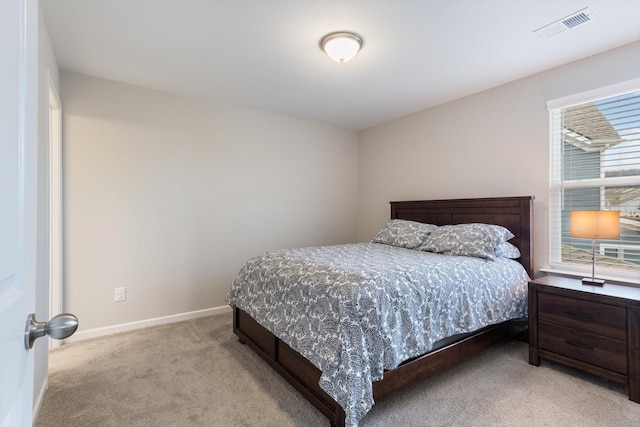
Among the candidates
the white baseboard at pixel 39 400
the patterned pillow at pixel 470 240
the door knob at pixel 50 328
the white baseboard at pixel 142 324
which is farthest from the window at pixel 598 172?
the white baseboard at pixel 39 400

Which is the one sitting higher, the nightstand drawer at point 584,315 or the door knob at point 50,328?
the door knob at point 50,328

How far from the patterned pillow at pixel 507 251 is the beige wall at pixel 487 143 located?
0.22 meters

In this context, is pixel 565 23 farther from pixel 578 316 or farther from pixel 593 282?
pixel 578 316

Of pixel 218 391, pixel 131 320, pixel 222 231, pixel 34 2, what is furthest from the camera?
pixel 222 231

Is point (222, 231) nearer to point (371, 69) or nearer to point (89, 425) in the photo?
point (89, 425)

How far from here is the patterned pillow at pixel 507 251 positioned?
266cm

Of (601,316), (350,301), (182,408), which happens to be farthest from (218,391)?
(601,316)

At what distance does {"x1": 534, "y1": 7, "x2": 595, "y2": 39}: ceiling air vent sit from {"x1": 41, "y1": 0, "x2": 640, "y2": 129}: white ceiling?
0.04 metres

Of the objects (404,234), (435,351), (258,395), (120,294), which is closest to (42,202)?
(120,294)

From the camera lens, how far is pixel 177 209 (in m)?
3.28

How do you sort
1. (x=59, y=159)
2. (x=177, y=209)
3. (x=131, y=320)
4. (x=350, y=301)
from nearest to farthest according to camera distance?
(x=350, y=301), (x=59, y=159), (x=131, y=320), (x=177, y=209)

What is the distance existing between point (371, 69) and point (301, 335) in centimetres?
227

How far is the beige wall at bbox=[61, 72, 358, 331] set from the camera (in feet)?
9.23

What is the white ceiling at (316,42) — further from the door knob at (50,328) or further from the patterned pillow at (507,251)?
the door knob at (50,328)
